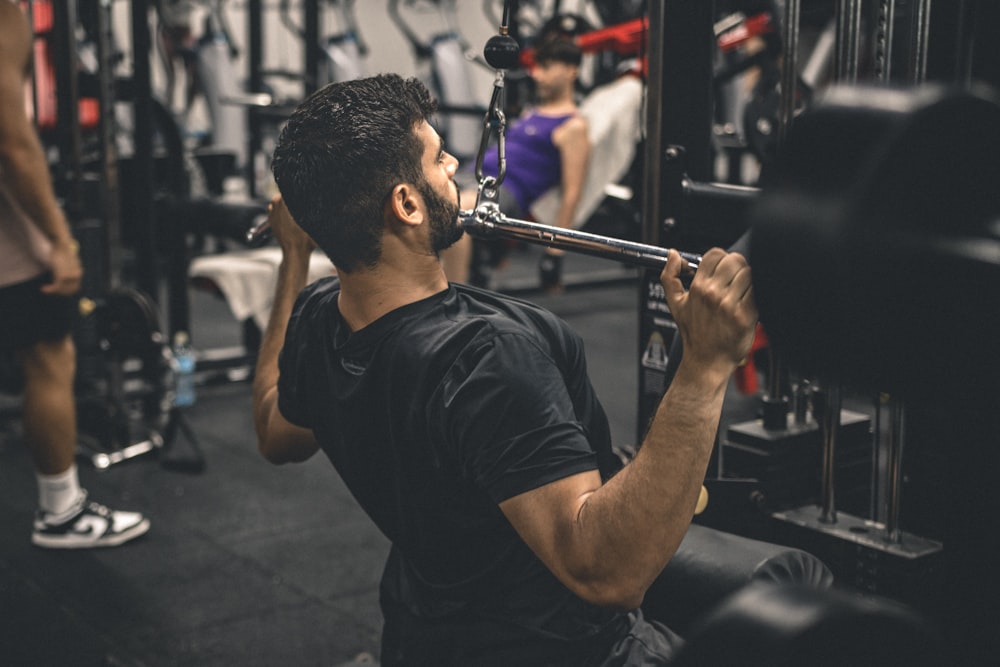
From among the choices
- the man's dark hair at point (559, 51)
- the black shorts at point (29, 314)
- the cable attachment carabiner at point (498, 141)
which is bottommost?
the black shorts at point (29, 314)

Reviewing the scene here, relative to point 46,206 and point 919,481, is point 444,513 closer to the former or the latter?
point 919,481

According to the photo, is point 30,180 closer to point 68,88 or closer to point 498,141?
point 68,88

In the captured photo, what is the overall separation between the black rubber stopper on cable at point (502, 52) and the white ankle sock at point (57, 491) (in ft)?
6.36

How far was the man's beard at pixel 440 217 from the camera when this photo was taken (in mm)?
1256

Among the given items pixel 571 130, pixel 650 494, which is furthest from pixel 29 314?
pixel 571 130

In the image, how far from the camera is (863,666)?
636mm

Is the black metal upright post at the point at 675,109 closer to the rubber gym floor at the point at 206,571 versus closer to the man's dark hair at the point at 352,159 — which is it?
the man's dark hair at the point at 352,159

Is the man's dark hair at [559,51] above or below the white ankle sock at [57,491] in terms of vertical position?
above

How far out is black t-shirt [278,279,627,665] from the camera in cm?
113

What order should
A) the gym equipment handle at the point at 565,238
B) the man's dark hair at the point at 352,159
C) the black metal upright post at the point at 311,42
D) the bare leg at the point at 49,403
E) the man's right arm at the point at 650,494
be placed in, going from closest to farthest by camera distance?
the man's right arm at the point at 650,494, the gym equipment handle at the point at 565,238, the man's dark hair at the point at 352,159, the bare leg at the point at 49,403, the black metal upright post at the point at 311,42

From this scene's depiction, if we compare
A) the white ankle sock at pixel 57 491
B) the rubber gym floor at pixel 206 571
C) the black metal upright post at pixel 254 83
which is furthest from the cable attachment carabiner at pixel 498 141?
the black metal upright post at pixel 254 83

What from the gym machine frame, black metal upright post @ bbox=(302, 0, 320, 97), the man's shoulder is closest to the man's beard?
the gym machine frame

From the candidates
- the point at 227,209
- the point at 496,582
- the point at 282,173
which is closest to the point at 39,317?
the point at 227,209

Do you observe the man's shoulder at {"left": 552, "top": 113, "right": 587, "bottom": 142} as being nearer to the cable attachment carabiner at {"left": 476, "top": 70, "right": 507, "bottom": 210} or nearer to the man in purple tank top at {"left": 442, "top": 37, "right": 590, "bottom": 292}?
the man in purple tank top at {"left": 442, "top": 37, "right": 590, "bottom": 292}
